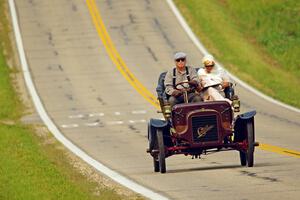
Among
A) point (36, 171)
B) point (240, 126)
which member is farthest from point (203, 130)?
point (36, 171)

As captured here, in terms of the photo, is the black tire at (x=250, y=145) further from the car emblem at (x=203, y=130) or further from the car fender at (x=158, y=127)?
the car fender at (x=158, y=127)

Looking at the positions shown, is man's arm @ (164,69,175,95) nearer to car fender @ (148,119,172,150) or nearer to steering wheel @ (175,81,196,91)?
steering wheel @ (175,81,196,91)

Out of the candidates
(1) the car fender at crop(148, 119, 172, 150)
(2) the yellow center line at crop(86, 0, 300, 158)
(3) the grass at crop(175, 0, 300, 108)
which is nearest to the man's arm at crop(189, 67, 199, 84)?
(1) the car fender at crop(148, 119, 172, 150)

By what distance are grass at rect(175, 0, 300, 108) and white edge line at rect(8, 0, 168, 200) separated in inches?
321

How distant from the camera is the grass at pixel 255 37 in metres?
40.9

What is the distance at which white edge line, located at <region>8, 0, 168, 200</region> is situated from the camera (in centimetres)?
1556

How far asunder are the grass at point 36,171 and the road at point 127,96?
83 cm

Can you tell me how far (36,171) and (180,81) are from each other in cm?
306

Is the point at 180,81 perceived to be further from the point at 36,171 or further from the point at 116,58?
the point at 116,58

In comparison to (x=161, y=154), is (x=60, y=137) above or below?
below

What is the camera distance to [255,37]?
48000 mm

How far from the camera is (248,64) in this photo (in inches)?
1697

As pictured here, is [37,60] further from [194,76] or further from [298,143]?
[194,76]

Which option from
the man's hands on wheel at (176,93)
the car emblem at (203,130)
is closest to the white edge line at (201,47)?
the man's hands on wheel at (176,93)
